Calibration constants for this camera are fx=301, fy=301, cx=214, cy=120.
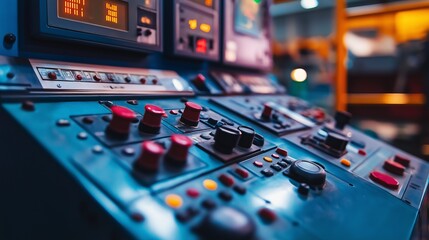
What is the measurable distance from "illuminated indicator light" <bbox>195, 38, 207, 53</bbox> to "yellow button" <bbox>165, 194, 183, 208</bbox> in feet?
3.13

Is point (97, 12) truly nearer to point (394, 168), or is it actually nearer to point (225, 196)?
point (225, 196)

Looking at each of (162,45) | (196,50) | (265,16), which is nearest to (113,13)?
(162,45)

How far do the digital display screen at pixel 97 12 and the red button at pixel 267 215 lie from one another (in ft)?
2.48

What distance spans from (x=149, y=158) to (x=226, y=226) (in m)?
0.21

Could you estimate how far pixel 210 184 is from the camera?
62 centimetres

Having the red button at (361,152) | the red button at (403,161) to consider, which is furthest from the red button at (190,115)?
the red button at (403,161)

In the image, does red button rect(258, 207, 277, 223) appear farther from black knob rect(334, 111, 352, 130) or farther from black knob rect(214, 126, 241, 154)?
black knob rect(334, 111, 352, 130)

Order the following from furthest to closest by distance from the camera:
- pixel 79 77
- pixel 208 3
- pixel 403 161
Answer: pixel 208 3 < pixel 403 161 < pixel 79 77

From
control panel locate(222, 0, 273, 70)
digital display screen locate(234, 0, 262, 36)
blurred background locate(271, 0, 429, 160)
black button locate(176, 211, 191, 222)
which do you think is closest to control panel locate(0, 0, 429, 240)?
black button locate(176, 211, 191, 222)

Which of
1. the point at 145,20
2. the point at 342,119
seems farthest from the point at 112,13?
the point at 342,119

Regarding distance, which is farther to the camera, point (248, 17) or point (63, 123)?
point (248, 17)

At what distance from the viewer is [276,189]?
705 millimetres

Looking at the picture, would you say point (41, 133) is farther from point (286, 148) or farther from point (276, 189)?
point (286, 148)

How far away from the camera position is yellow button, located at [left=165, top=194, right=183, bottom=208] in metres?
0.52
